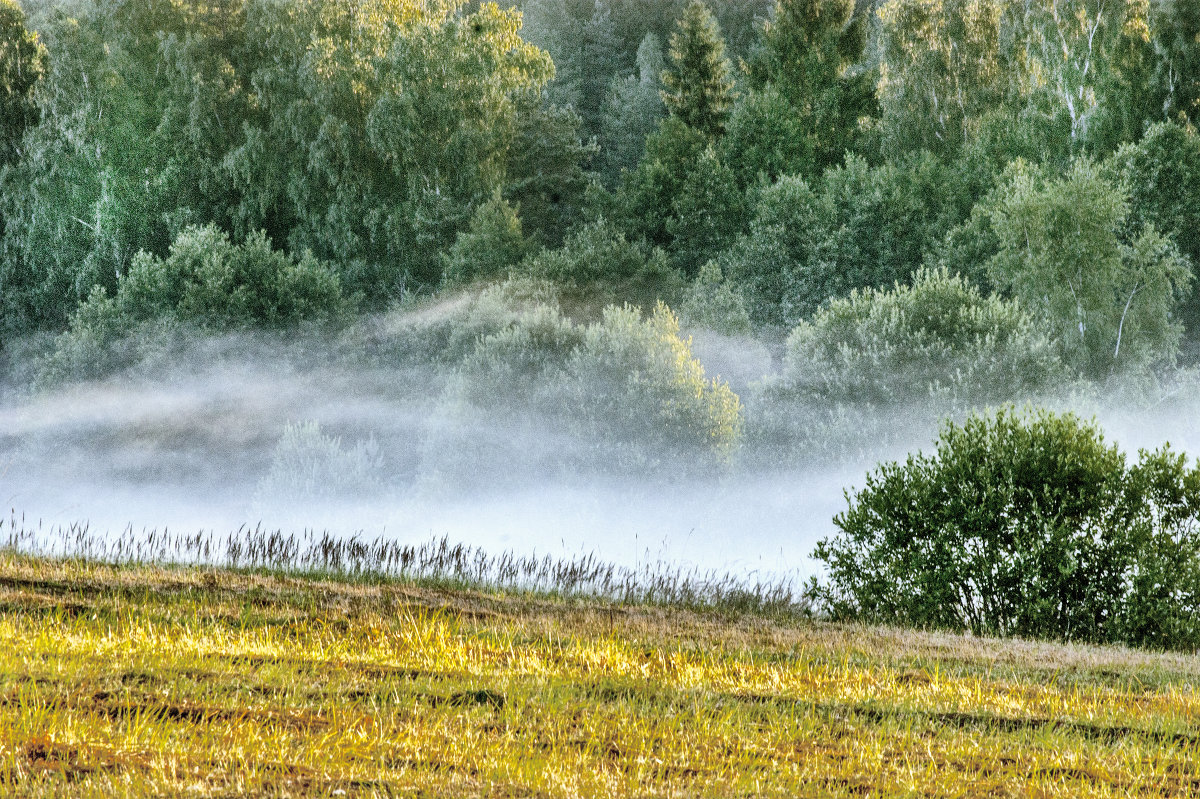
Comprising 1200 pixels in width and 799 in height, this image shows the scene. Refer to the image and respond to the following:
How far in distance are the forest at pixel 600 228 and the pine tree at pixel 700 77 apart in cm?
24

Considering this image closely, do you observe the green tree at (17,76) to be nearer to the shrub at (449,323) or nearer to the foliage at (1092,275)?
the shrub at (449,323)

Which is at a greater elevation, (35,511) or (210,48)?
(210,48)

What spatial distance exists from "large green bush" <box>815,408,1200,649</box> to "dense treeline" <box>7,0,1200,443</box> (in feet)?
94.2

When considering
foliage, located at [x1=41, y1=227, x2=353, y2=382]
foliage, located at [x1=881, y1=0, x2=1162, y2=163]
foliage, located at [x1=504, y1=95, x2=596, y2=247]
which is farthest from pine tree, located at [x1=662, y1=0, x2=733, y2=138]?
foliage, located at [x1=41, y1=227, x2=353, y2=382]

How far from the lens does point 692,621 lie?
16766mm

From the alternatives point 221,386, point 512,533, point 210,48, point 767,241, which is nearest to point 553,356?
point 512,533

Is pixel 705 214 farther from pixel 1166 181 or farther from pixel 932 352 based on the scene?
pixel 932 352

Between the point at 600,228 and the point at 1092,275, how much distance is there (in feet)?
70.6

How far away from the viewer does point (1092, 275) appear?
46469 millimetres

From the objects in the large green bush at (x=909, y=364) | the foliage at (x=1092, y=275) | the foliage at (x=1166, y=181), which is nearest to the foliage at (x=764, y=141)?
the foliage at (x=1092, y=275)

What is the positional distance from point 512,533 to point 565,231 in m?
21.3

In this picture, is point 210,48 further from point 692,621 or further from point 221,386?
point 692,621

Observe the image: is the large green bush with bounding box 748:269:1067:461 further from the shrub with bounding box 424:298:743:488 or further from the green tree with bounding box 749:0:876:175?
the green tree with bounding box 749:0:876:175

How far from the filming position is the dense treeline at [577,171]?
158 feet
